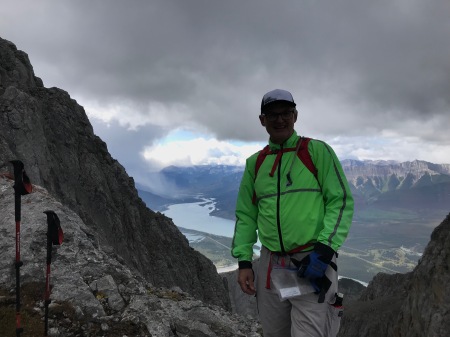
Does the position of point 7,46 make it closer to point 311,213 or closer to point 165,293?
point 165,293

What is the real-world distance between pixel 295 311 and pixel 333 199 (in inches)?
82.1

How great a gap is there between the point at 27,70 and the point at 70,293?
51.1 m

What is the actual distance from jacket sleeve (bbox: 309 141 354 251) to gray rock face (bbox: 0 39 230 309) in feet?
84.9

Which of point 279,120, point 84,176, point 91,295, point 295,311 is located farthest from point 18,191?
point 84,176

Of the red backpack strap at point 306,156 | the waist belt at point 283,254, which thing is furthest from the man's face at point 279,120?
the waist belt at point 283,254

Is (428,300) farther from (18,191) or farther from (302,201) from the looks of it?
(18,191)

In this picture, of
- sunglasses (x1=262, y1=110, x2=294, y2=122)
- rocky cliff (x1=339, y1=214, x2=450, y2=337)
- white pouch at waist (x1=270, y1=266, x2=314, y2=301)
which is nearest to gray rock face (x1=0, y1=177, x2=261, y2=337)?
white pouch at waist (x1=270, y1=266, x2=314, y2=301)

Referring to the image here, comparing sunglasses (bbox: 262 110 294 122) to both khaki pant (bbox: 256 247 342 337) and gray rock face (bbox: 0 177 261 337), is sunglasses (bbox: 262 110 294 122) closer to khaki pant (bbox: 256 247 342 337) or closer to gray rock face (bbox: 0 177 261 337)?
khaki pant (bbox: 256 247 342 337)

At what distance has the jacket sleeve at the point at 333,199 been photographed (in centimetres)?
538

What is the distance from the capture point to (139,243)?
61375 millimetres

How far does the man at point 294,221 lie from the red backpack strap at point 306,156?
0.06ft

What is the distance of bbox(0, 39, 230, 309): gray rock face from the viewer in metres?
37.8

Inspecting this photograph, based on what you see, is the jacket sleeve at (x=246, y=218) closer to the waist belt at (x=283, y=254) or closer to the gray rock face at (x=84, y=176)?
the waist belt at (x=283, y=254)

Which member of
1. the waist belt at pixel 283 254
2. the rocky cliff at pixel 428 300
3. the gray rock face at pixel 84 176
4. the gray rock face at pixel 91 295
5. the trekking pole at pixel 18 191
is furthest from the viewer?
the gray rock face at pixel 84 176
